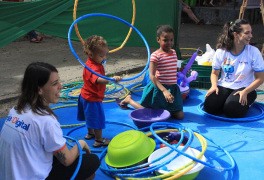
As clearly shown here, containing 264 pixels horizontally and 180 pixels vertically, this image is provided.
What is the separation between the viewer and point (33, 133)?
2.12 metres

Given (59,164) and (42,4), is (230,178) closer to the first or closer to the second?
(59,164)

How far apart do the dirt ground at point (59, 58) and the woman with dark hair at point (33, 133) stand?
2463 mm

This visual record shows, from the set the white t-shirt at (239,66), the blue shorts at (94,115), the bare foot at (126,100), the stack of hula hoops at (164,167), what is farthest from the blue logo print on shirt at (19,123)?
the white t-shirt at (239,66)

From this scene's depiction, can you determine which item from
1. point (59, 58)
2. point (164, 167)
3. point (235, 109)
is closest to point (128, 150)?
point (164, 167)

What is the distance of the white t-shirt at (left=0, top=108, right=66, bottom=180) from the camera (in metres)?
2.12

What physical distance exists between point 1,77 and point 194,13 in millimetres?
9111

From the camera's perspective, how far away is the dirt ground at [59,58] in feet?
18.7

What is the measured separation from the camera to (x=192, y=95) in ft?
16.8

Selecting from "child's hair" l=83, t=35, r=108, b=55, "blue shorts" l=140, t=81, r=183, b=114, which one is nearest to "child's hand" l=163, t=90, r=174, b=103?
"blue shorts" l=140, t=81, r=183, b=114

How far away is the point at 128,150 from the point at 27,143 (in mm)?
1002

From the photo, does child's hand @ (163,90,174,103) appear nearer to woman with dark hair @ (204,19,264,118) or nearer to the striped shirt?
the striped shirt

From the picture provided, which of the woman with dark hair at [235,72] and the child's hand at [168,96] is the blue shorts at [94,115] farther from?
the woman with dark hair at [235,72]

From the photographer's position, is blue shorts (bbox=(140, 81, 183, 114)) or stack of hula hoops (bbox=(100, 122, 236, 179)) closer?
stack of hula hoops (bbox=(100, 122, 236, 179))

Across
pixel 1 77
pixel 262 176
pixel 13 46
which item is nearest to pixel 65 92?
pixel 1 77
